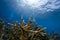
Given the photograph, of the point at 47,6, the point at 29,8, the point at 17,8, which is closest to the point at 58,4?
the point at 47,6

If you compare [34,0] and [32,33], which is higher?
[34,0]

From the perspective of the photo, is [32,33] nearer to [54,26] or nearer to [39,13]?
[39,13]

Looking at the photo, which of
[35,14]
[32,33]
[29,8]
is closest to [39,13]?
[35,14]

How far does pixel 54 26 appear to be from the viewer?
1675cm

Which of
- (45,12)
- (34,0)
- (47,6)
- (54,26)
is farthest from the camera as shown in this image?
(54,26)

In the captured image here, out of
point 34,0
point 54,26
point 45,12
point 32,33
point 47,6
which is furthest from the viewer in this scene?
point 54,26

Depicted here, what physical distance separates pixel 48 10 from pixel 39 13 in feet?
4.43

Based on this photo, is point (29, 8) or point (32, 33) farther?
point (29, 8)

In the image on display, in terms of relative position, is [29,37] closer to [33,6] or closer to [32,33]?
[32,33]

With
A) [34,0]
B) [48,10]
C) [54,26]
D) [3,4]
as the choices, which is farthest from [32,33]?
[54,26]

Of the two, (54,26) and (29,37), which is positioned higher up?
(54,26)

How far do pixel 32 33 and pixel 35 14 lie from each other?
399 inches

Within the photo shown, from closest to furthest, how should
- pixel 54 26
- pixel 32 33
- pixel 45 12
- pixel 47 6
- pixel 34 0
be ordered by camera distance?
pixel 32 33
pixel 34 0
pixel 47 6
pixel 45 12
pixel 54 26

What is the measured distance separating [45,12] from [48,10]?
699mm
